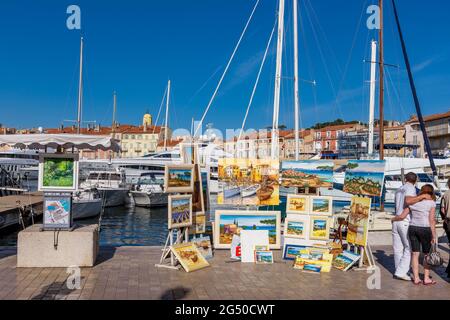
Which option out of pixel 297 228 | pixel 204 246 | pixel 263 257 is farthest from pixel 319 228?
pixel 204 246

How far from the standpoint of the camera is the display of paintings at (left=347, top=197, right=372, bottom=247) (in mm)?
9141

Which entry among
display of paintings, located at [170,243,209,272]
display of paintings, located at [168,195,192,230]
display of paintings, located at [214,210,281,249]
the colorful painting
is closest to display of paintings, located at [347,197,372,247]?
the colorful painting

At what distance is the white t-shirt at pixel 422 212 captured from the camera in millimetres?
7910

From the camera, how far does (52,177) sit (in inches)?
348

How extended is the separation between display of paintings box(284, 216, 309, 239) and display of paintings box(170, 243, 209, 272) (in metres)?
2.17

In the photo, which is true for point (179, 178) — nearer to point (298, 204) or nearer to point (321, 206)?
point (298, 204)

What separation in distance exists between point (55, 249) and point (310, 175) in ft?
22.3

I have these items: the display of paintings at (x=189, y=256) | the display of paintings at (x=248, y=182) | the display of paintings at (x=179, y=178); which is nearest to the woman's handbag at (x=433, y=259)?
the display of paintings at (x=189, y=256)

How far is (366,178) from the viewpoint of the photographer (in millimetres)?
10336

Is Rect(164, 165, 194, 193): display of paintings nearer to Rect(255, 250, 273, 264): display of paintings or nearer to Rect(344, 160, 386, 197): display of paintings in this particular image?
Rect(255, 250, 273, 264): display of paintings

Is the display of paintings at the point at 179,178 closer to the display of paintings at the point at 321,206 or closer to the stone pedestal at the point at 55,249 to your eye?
the stone pedestal at the point at 55,249
